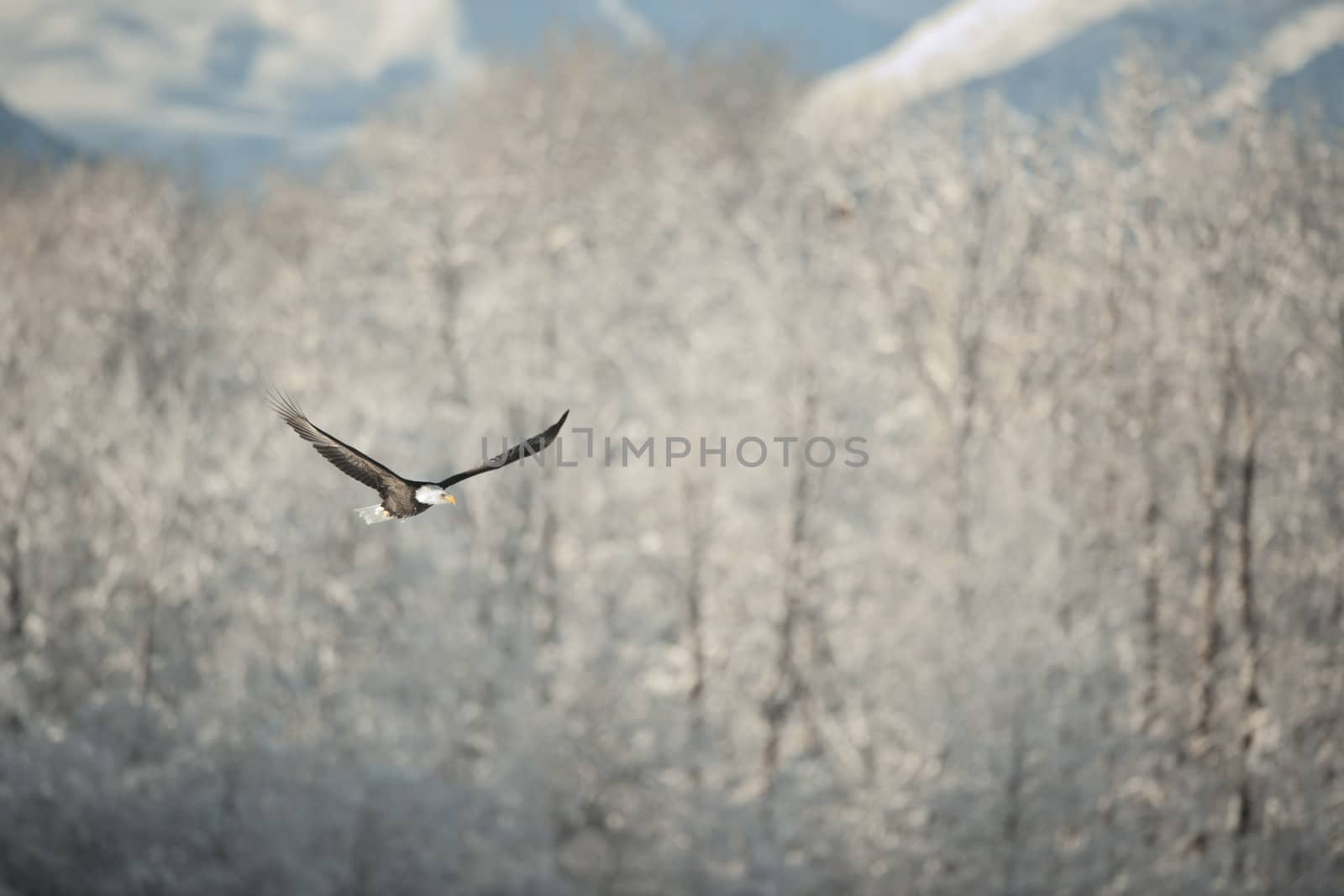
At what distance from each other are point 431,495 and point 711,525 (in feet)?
60.8

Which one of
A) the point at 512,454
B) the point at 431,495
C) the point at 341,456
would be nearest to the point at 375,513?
the point at 341,456

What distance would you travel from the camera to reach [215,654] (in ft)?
74.7

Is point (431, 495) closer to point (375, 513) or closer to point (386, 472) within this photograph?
point (386, 472)

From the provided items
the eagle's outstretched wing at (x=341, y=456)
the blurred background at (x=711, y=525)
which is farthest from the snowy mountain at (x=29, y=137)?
the eagle's outstretched wing at (x=341, y=456)

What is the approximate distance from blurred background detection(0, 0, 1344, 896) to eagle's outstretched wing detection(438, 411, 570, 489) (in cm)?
1425

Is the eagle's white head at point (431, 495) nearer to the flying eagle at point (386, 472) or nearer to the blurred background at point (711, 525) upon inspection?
the flying eagle at point (386, 472)

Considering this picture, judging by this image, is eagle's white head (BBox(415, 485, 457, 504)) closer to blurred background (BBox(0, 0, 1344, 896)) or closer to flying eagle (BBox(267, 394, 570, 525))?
flying eagle (BBox(267, 394, 570, 525))

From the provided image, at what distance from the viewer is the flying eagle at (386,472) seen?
18.4 ft

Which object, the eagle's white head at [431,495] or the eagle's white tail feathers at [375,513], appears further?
the eagle's white tail feathers at [375,513]

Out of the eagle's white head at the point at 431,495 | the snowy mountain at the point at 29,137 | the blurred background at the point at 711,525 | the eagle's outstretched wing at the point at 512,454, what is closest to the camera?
the eagle's outstretched wing at the point at 512,454

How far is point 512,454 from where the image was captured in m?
5.67

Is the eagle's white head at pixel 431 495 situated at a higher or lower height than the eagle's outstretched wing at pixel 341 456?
lower

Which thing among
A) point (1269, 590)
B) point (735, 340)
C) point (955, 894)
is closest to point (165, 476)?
point (735, 340)

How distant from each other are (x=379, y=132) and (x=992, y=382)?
14925 millimetres
